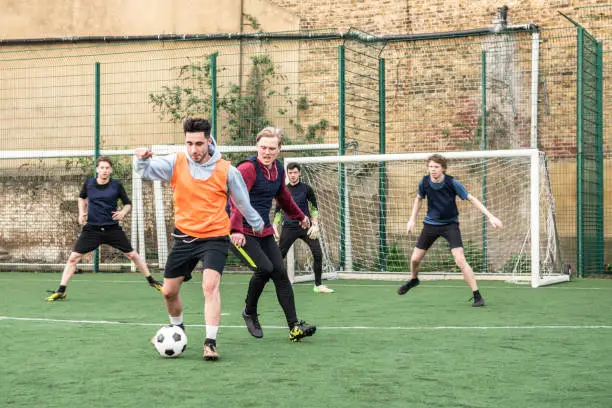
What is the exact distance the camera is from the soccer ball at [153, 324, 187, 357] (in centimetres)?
701

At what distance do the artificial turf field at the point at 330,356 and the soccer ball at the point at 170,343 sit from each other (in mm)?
111

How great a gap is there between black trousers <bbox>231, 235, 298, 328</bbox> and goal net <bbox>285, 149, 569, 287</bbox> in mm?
8118

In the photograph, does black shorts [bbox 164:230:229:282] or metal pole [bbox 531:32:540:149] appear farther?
metal pole [bbox 531:32:540:149]

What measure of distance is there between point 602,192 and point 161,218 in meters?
8.22

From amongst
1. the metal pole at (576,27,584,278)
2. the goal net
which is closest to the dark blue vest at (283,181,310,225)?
the goal net

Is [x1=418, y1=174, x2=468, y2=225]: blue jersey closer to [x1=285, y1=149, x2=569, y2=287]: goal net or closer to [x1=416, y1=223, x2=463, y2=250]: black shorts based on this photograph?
[x1=416, y1=223, x2=463, y2=250]: black shorts

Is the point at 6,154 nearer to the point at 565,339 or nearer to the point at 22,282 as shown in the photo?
the point at 22,282

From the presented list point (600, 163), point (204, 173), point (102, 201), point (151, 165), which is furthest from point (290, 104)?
point (151, 165)

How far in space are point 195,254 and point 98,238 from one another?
20.1 feet

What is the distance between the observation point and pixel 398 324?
9.51m

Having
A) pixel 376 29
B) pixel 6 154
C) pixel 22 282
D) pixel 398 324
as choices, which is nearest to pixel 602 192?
pixel 376 29

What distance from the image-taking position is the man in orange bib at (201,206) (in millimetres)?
7188

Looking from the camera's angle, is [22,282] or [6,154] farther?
[6,154]

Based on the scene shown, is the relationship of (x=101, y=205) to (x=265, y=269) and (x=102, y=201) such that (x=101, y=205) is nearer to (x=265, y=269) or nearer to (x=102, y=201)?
(x=102, y=201)
